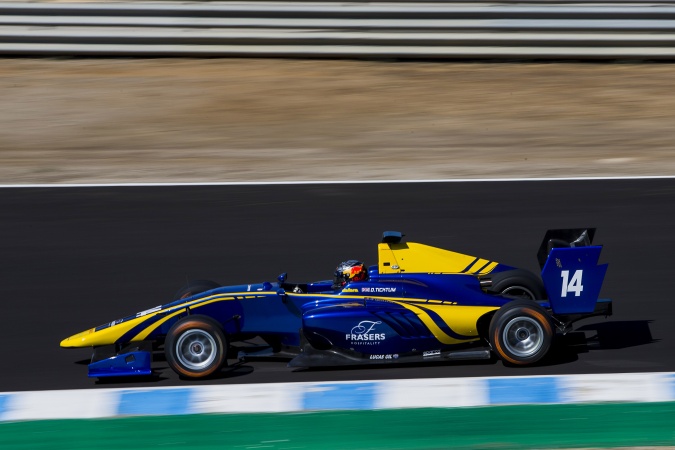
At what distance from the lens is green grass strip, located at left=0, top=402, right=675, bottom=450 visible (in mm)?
4930

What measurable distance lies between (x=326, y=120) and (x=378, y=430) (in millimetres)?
8043

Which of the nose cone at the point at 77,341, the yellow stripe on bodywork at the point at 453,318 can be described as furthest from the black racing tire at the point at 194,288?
the yellow stripe on bodywork at the point at 453,318

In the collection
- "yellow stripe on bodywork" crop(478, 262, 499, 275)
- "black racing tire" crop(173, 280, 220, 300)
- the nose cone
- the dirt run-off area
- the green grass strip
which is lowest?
the green grass strip

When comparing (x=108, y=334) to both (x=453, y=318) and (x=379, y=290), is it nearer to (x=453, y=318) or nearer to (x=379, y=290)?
(x=379, y=290)

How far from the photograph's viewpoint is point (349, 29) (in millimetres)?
13852

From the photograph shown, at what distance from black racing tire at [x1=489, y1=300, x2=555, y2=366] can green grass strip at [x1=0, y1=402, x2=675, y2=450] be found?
2.11ft

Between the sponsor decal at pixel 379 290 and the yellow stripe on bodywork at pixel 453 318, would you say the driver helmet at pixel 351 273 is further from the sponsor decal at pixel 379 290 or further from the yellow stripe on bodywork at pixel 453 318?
the yellow stripe on bodywork at pixel 453 318

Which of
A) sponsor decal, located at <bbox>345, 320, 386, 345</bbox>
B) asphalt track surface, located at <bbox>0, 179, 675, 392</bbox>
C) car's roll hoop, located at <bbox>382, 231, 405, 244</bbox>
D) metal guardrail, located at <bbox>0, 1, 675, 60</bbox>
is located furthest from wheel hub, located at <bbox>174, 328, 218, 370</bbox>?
metal guardrail, located at <bbox>0, 1, 675, 60</bbox>

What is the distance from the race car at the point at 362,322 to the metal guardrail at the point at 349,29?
783 cm

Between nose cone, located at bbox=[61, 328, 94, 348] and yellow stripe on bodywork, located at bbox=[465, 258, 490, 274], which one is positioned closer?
nose cone, located at bbox=[61, 328, 94, 348]

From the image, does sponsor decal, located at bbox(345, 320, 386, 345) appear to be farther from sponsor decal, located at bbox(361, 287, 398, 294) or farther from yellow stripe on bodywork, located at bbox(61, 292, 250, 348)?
yellow stripe on bodywork, located at bbox(61, 292, 250, 348)

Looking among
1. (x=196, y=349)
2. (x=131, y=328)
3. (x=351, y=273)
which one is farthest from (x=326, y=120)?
(x=196, y=349)

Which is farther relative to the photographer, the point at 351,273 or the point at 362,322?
the point at 351,273

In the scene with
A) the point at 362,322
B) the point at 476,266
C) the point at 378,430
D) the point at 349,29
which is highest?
the point at 349,29
